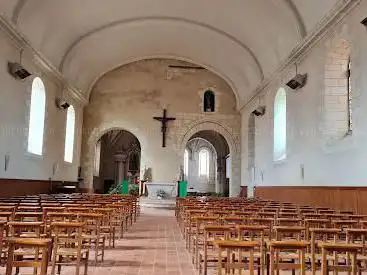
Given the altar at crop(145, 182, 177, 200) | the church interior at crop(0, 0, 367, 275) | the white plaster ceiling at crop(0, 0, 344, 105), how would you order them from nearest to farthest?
the church interior at crop(0, 0, 367, 275) → the white plaster ceiling at crop(0, 0, 344, 105) → the altar at crop(145, 182, 177, 200)

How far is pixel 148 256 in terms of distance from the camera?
676cm

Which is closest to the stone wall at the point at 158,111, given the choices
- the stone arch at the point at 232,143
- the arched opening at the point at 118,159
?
the stone arch at the point at 232,143

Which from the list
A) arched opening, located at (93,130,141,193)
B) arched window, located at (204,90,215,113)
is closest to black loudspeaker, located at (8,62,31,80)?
arched window, located at (204,90,215,113)

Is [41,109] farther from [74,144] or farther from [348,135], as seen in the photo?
[348,135]

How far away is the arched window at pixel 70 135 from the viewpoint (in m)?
20.8

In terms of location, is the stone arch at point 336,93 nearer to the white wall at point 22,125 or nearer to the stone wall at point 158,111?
the white wall at point 22,125

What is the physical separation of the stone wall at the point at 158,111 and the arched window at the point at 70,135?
183cm

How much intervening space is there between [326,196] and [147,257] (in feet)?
22.5

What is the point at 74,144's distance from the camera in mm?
21766

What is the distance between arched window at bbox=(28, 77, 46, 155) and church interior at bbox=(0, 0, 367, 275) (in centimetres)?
5

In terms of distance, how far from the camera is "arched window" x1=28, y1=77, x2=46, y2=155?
51.4 feet

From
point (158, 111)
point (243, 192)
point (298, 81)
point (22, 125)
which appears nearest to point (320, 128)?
point (298, 81)

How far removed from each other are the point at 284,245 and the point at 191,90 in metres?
20.8

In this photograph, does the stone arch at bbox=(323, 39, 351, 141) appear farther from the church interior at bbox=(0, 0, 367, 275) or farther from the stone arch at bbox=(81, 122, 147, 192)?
the stone arch at bbox=(81, 122, 147, 192)
